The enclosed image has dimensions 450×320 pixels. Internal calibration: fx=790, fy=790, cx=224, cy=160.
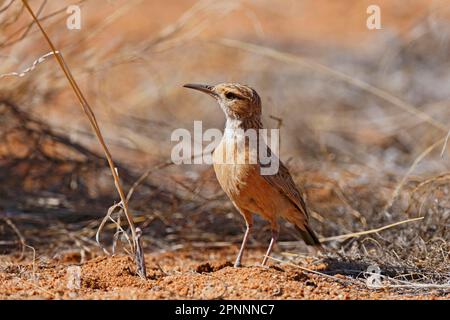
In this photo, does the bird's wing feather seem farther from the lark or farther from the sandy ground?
the sandy ground

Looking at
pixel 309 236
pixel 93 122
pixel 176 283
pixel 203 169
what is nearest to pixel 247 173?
pixel 176 283

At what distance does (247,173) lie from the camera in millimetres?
5297

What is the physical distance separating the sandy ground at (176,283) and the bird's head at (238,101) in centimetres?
109

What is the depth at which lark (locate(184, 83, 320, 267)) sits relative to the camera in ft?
17.5

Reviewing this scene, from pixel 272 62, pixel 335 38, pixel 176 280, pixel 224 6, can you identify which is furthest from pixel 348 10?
pixel 176 280

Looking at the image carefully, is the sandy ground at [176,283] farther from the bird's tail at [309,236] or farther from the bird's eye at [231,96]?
the bird's eye at [231,96]

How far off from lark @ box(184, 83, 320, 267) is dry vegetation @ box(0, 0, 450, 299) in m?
0.41

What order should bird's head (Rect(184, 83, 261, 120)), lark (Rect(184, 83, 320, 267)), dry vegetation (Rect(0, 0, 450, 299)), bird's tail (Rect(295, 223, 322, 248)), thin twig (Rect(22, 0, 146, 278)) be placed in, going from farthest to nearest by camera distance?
bird's tail (Rect(295, 223, 322, 248))
bird's head (Rect(184, 83, 261, 120))
lark (Rect(184, 83, 320, 267))
dry vegetation (Rect(0, 0, 450, 299))
thin twig (Rect(22, 0, 146, 278))

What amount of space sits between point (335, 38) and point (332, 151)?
6285mm

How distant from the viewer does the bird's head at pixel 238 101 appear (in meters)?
5.62

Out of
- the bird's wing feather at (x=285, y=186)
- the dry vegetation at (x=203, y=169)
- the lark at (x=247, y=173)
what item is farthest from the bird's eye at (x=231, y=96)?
the dry vegetation at (x=203, y=169)

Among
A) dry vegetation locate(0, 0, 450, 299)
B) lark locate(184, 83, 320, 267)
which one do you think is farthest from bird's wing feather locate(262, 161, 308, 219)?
dry vegetation locate(0, 0, 450, 299)

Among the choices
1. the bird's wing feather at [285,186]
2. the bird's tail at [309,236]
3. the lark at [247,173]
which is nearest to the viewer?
the lark at [247,173]

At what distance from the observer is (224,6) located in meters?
7.82
